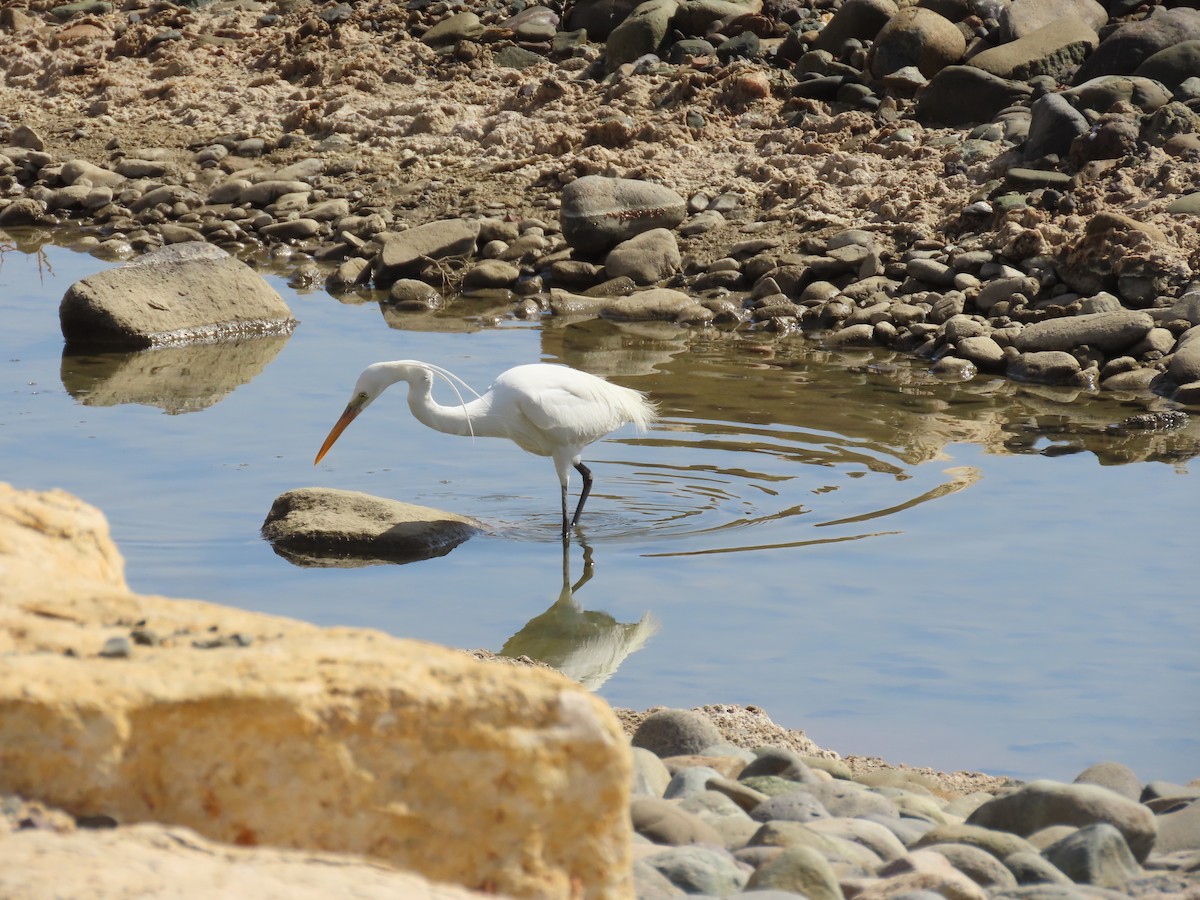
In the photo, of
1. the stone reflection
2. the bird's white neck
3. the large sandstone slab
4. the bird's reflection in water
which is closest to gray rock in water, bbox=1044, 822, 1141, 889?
the large sandstone slab

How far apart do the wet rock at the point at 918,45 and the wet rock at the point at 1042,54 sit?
1.35 ft

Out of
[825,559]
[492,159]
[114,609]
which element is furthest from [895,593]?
[492,159]

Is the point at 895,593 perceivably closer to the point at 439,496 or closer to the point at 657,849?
the point at 439,496

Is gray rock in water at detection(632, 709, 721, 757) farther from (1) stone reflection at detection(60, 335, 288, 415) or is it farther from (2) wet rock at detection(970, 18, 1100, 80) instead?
(2) wet rock at detection(970, 18, 1100, 80)

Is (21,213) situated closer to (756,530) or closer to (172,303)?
(172,303)

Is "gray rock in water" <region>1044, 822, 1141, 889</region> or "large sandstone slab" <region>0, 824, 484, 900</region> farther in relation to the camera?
"gray rock in water" <region>1044, 822, 1141, 889</region>

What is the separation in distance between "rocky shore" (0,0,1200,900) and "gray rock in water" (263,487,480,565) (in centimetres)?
274

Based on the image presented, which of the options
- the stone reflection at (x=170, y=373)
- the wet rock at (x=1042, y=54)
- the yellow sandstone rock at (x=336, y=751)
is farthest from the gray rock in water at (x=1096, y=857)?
the wet rock at (x=1042, y=54)

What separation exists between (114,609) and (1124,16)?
19.0 meters

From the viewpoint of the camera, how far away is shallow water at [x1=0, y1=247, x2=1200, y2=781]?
6879 mm

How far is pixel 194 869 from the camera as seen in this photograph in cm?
254

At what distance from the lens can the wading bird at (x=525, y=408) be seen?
29.3ft

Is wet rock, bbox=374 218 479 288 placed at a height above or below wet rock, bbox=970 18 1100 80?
below

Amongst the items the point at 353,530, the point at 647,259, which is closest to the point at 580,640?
the point at 353,530
